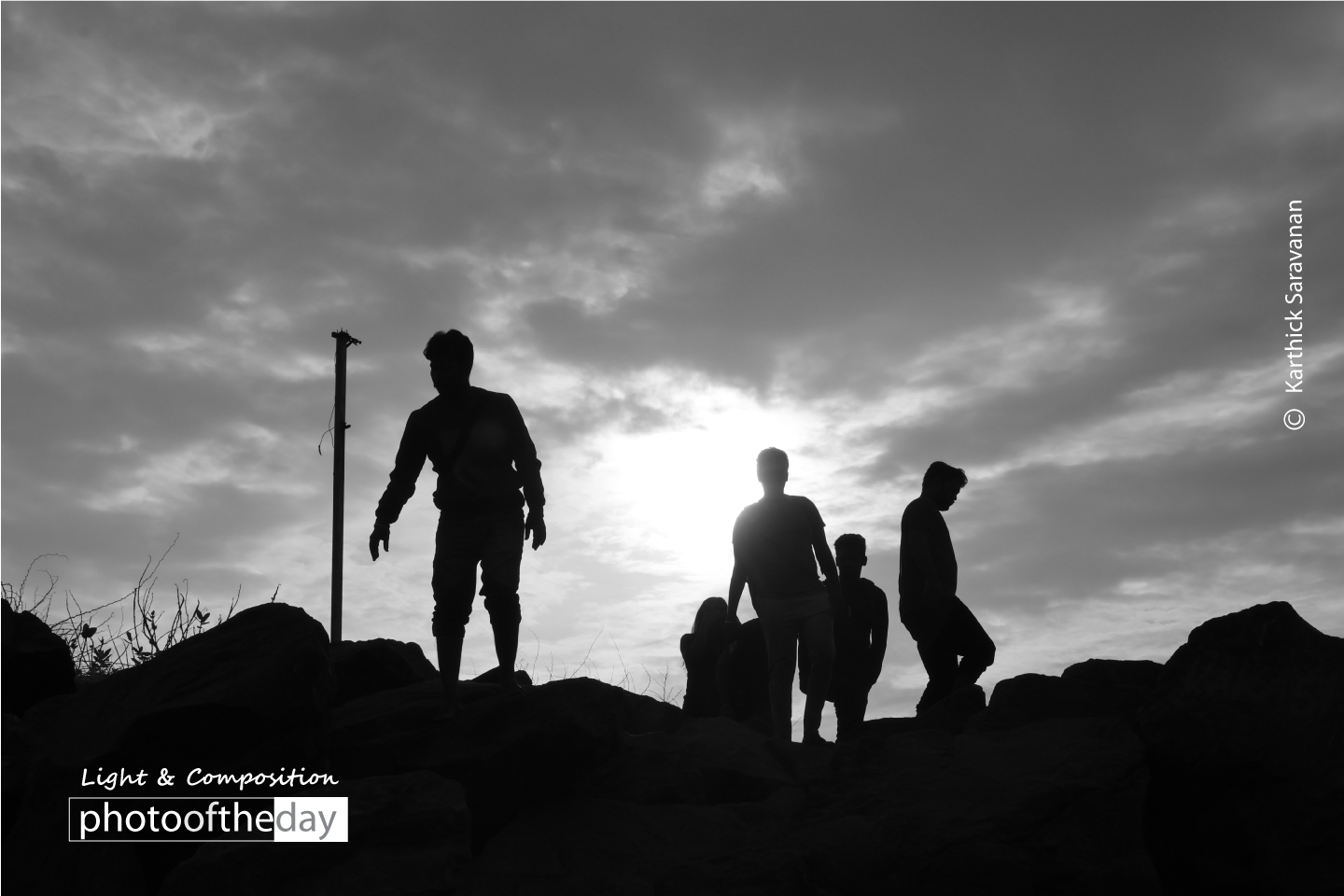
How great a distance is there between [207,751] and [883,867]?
3622 millimetres

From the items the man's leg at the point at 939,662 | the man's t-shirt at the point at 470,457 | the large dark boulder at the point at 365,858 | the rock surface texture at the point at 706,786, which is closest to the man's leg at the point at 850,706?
the man's leg at the point at 939,662

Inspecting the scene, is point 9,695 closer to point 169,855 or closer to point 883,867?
point 169,855

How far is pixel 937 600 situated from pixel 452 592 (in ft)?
12.3

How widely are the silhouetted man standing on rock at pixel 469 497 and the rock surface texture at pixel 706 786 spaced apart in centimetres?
47

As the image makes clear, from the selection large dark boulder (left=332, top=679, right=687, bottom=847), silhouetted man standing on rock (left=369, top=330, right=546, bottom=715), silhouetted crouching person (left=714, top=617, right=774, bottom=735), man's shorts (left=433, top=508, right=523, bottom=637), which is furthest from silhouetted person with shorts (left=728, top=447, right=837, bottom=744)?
man's shorts (left=433, top=508, right=523, bottom=637)

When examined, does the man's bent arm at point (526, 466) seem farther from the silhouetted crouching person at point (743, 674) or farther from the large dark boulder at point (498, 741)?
the silhouetted crouching person at point (743, 674)

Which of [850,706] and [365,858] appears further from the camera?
[850,706]

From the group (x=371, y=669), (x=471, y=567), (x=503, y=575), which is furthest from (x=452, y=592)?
(x=371, y=669)

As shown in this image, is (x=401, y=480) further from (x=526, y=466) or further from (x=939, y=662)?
(x=939, y=662)

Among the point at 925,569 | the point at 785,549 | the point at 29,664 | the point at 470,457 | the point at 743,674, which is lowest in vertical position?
the point at 743,674

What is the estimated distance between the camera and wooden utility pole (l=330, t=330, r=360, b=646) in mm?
15711

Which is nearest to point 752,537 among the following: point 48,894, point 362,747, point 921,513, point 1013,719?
point 921,513

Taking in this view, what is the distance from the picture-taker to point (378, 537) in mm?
6926

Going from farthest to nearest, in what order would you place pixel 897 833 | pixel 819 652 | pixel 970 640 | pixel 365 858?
pixel 970 640 → pixel 819 652 → pixel 897 833 → pixel 365 858
